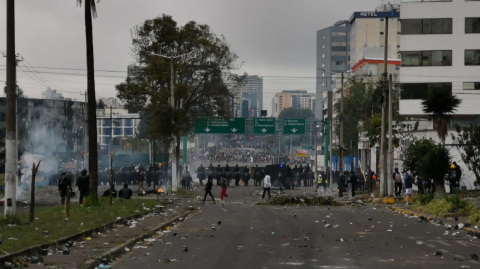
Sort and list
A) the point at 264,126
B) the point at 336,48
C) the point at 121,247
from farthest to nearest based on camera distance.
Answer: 1. the point at 336,48
2. the point at 264,126
3. the point at 121,247

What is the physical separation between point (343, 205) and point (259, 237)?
61.8 ft

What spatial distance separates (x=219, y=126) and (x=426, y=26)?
20.0m

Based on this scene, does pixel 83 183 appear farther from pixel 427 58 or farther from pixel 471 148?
pixel 427 58

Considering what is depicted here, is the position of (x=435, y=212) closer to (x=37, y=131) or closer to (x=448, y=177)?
(x=448, y=177)

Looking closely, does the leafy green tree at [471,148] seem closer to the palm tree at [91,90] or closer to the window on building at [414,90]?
the window on building at [414,90]

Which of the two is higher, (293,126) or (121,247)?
(293,126)

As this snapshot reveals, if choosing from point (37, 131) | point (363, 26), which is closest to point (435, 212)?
point (37, 131)

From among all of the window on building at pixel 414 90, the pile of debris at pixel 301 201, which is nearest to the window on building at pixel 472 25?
the window on building at pixel 414 90

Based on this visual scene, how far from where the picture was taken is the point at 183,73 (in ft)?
194

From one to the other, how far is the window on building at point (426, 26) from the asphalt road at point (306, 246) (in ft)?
137

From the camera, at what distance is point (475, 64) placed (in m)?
61.8

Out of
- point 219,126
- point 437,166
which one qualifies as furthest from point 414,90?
point 437,166

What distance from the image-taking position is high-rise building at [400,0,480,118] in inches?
2426

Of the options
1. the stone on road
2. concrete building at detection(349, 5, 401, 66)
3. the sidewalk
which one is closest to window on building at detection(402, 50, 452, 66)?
the stone on road
